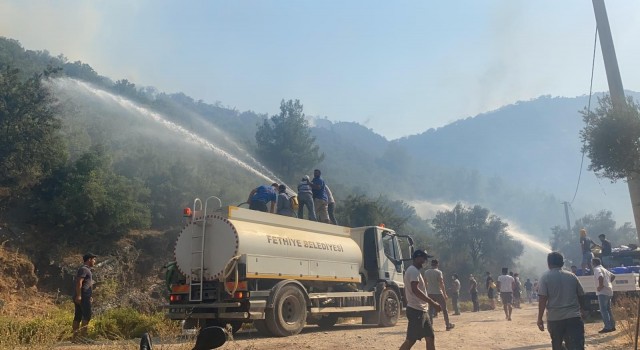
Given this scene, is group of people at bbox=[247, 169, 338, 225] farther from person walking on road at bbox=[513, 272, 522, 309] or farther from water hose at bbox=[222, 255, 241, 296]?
person walking on road at bbox=[513, 272, 522, 309]

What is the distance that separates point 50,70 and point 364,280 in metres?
22.0

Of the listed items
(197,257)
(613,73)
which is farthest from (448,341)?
(613,73)

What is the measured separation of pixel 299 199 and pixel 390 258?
342 cm

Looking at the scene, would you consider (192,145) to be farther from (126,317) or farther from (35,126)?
(126,317)

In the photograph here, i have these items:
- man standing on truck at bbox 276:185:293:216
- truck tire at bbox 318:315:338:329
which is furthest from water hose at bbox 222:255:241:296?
truck tire at bbox 318:315:338:329

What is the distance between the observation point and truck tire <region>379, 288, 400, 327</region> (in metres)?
14.2

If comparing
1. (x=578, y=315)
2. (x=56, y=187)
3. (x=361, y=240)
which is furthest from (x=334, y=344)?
(x=56, y=187)

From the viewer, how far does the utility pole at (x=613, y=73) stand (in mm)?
15438

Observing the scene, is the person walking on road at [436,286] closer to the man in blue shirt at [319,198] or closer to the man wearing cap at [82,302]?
the man in blue shirt at [319,198]

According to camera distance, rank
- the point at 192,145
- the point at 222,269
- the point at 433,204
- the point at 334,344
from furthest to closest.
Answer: the point at 433,204 < the point at 192,145 < the point at 222,269 < the point at 334,344

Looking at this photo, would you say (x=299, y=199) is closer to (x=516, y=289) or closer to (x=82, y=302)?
(x=82, y=302)

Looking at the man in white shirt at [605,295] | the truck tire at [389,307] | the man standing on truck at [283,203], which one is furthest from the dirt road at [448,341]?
the man standing on truck at [283,203]

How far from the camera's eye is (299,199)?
48.9 ft

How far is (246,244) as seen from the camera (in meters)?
10.8
